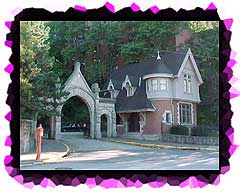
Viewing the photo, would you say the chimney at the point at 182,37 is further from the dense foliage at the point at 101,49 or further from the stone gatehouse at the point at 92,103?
the stone gatehouse at the point at 92,103

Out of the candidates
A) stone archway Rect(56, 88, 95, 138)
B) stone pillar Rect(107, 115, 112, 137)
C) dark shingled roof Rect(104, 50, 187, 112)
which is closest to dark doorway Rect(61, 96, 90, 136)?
stone archway Rect(56, 88, 95, 138)

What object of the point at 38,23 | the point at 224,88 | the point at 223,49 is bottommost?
the point at 224,88

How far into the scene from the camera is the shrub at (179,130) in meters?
5.17

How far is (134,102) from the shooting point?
18.9 feet

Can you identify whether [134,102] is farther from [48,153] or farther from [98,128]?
[48,153]

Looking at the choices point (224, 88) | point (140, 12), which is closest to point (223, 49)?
point (224, 88)

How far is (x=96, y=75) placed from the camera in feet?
17.9

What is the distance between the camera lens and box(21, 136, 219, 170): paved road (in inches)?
171

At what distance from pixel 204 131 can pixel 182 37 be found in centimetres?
141

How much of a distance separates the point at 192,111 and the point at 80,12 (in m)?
2.25

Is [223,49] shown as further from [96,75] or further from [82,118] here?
[82,118]

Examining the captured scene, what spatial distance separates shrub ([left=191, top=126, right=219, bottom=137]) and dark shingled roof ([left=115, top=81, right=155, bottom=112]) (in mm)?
816

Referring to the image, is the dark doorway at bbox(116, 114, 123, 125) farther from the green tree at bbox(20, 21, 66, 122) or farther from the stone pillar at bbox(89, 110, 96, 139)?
the green tree at bbox(20, 21, 66, 122)

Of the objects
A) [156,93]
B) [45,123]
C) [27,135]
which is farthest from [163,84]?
[27,135]
